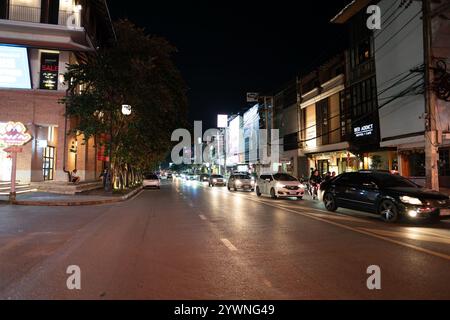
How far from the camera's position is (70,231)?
35.9 ft

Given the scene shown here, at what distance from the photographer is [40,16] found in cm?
2772

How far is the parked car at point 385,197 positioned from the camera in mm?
11609

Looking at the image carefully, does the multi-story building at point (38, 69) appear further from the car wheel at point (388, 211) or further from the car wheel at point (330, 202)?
Answer: the car wheel at point (388, 211)

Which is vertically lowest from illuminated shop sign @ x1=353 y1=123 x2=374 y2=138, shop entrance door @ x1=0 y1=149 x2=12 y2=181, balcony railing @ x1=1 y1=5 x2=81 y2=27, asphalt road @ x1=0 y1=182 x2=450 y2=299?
asphalt road @ x1=0 y1=182 x2=450 y2=299

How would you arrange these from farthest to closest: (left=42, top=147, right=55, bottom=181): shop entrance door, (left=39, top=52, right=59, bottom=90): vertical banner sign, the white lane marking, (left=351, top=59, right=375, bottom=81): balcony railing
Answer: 1. (left=42, top=147, right=55, bottom=181): shop entrance door
2. (left=39, top=52, right=59, bottom=90): vertical banner sign
3. (left=351, top=59, right=375, bottom=81): balcony railing
4. the white lane marking

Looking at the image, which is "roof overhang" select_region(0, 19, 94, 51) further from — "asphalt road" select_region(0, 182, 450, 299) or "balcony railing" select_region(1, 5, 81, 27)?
"asphalt road" select_region(0, 182, 450, 299)

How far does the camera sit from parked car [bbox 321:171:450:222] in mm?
11609

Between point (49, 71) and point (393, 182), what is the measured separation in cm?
2560

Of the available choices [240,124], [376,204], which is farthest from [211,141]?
[376,204]

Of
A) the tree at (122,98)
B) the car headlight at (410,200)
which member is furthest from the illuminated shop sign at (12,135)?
the car headlight at (410,200)

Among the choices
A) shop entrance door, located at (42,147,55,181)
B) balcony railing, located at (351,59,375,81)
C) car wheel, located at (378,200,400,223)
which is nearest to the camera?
car wheel, located at (378,200,400,223)

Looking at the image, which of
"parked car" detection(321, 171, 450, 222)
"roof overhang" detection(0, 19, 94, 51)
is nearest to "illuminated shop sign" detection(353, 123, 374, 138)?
"parked car" detection(321, 171, 450, 222)

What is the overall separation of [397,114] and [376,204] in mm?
14030

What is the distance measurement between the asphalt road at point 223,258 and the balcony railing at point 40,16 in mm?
20089
